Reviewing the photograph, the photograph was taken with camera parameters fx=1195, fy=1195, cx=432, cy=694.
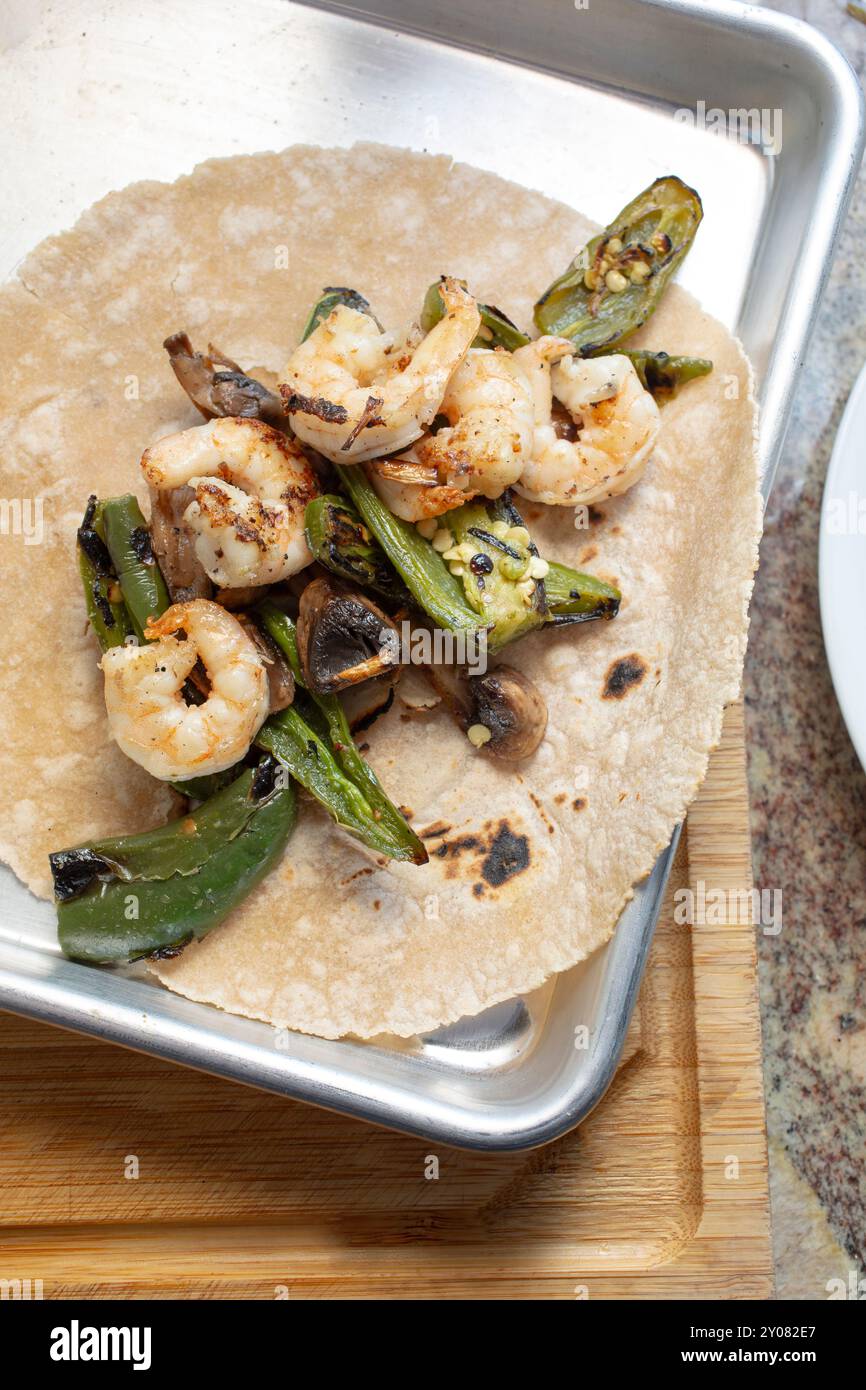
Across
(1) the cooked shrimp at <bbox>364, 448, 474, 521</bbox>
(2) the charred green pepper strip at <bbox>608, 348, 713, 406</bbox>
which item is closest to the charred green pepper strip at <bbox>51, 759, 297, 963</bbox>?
(1) the cooked shrimp at <bbox>364, 448, 474, 521</bbox>

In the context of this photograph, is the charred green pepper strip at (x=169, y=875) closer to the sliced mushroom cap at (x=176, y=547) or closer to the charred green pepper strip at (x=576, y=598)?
the sliced mushroom cap at (x=176, y=547)

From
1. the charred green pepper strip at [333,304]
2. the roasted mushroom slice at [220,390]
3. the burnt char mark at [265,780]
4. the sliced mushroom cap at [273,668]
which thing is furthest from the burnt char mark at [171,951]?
the charred green pepper strip at [333,304]

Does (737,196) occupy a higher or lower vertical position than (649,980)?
higher

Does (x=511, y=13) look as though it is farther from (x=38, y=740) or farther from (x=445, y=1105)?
(x=445, y=1105)

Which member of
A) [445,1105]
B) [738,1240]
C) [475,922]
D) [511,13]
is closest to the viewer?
[445,1105]

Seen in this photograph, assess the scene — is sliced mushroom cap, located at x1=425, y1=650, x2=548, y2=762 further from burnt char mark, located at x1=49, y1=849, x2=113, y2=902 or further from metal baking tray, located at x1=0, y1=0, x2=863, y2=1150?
burnt char mark, located at x1=49, y1=849, x2=113, y2=902

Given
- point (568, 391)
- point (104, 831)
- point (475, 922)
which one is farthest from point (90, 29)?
point (475, 922)

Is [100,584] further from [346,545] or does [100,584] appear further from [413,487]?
[413,487]
